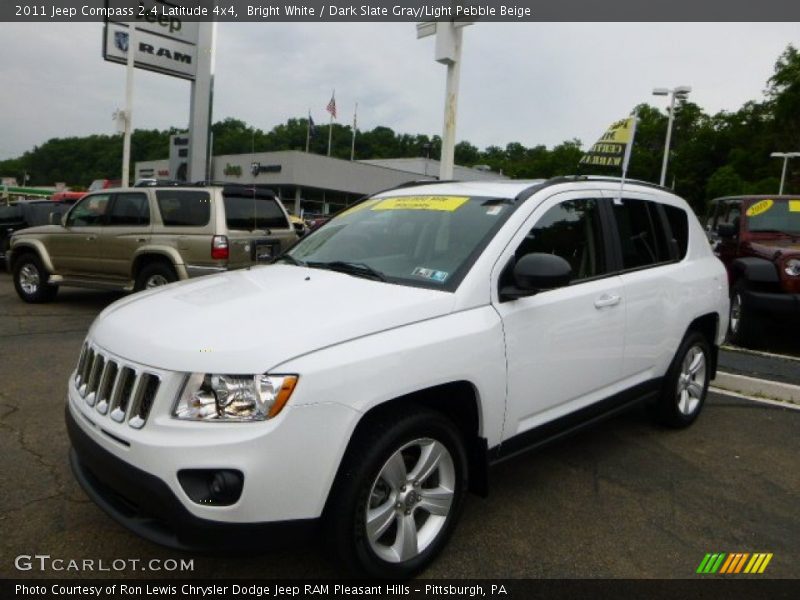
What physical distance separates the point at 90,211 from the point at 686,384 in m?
8.02

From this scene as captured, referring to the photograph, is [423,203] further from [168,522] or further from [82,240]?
[82,240]

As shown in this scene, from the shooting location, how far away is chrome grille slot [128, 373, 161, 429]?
2314mm

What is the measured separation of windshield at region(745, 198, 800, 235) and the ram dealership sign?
1624 centimetres

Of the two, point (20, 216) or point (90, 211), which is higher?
point (90, 211)

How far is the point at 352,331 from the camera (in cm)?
244

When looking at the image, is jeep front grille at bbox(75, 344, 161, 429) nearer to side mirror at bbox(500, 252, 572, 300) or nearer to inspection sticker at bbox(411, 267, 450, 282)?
inspection sticker at bbox(411, 267, 450, 282)

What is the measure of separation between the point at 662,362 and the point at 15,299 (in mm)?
9627

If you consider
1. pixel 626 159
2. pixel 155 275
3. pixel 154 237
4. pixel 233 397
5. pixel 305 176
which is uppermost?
pixel 305 176

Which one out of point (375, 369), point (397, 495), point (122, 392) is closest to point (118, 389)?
point (122, 392)

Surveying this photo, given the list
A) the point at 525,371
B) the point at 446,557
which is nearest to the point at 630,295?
the point at 525,371

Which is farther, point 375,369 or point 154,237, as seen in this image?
point 154,237

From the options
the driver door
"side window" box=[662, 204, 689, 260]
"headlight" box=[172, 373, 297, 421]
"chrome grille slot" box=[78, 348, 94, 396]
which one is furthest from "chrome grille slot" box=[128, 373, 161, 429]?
the driver door

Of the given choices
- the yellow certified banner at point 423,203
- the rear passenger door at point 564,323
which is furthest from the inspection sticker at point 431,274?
the yellow certified banner at point 423,203

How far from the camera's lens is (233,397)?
2.23m
